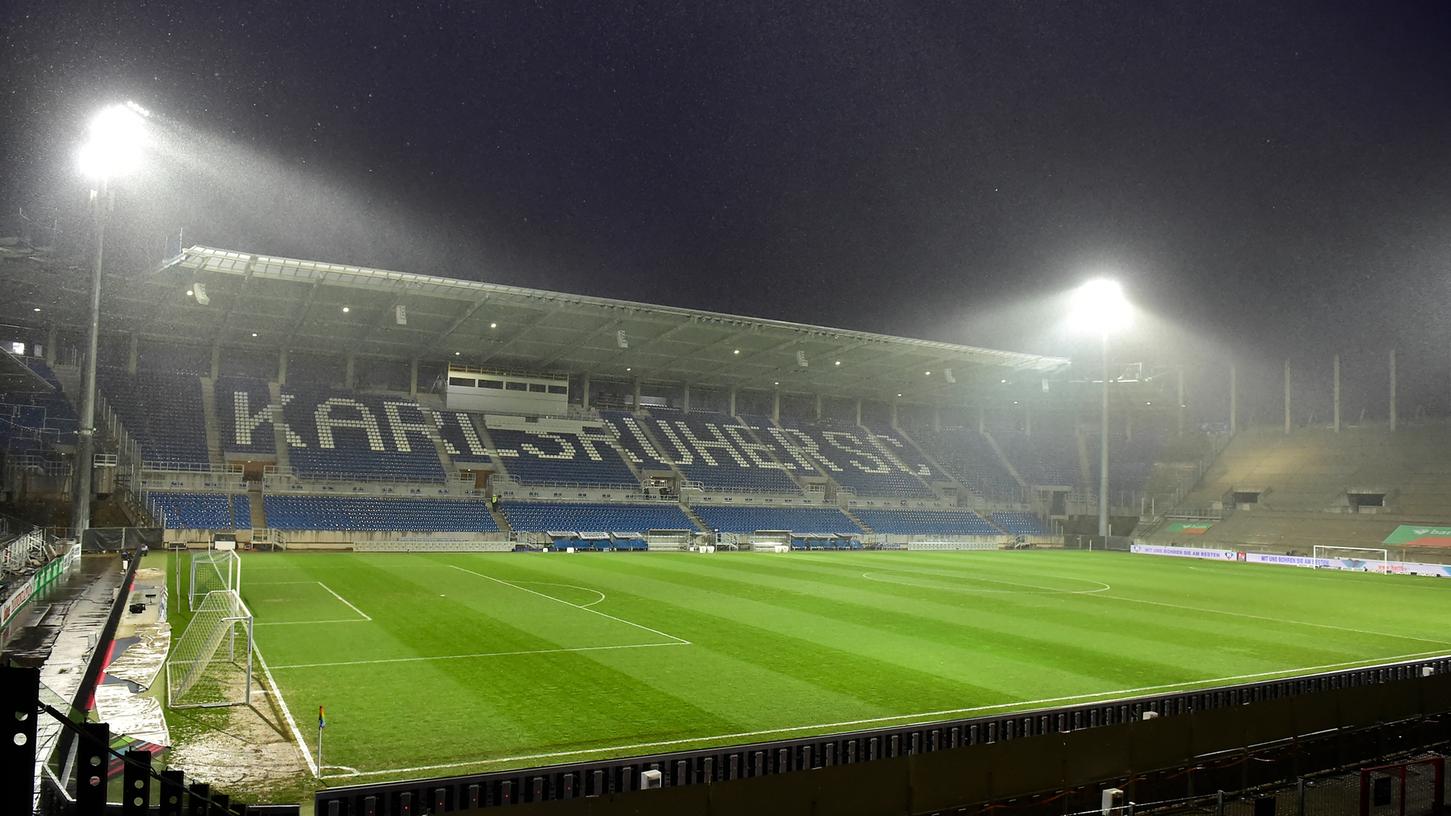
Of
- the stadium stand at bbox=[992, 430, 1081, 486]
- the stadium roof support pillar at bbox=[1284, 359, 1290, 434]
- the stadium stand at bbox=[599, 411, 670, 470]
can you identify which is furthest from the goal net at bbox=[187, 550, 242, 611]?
the stadium roof support pillar at bbox=[1284, 359, 1290, 434]

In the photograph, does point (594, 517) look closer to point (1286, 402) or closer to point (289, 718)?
point (289, 718)

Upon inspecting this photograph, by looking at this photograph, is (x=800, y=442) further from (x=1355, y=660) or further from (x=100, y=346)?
(x=1355, y=660)

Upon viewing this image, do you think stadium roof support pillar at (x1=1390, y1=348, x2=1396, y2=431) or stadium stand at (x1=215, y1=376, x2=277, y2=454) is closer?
stadium stand at (x1=215, y1=376, x2=277, y2=454)

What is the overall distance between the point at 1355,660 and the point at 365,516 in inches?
1567

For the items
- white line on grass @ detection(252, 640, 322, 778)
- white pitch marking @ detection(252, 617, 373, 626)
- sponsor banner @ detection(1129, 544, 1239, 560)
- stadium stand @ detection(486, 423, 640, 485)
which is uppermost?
stadium stand @ detection(486, 423, 640, 485)

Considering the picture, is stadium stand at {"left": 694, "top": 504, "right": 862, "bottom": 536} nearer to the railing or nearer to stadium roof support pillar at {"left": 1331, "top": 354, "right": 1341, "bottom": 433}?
stadium roof support pillar at {"left": 1331, "top": 354, "right": 1341, "bottom": 433}

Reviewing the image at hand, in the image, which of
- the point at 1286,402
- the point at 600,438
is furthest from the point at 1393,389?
the point at 600,438

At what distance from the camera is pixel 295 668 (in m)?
14.3

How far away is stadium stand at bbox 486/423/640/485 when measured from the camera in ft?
170

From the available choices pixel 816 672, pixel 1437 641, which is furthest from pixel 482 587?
pixel 1437 641

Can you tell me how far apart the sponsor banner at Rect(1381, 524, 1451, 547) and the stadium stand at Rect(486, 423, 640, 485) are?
136 ft

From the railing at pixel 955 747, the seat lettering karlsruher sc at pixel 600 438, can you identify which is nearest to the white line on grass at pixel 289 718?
the railing at pixel 955 747

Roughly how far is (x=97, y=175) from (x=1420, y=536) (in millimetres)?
59188

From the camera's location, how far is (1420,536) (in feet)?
146
